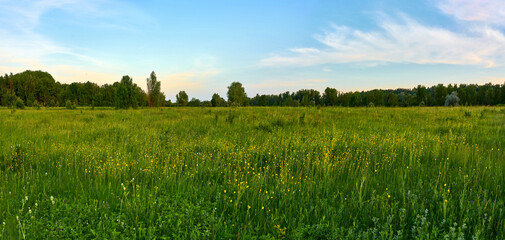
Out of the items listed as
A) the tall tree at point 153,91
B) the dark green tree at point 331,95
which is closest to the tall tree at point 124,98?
the tall tree at point 153,91

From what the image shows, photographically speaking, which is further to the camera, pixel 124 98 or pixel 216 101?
pixel 216 101

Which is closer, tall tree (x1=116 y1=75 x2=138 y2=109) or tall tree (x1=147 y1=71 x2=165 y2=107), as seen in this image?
tall tree (x1=116 y1=75 x2=138 y2=109)

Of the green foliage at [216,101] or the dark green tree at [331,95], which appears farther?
the dark green tree at [331,95]

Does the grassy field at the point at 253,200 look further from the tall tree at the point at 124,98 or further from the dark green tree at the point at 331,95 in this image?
the dark green tree at the point at 331,95

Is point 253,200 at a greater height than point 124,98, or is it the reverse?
point 124,98

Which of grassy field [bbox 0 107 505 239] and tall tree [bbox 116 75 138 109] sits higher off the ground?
tall tree [bbox 116 75 138 109]

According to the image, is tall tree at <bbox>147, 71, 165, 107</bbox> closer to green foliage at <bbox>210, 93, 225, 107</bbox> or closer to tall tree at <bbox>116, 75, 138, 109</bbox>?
green foliage at <bbox>210, 93, 225, 107</bbox>

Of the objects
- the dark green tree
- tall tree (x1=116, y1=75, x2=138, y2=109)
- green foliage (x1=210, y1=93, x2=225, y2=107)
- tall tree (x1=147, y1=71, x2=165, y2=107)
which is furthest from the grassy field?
the dark green tree

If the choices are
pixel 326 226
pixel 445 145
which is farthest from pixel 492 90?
pixel 326 226

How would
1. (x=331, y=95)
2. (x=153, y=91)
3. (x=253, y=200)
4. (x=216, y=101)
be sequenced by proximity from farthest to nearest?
1. (x=331, y=95)
2. (x=216, y=101)
3. (x=153, y=91)
4. (x=253, y=200)

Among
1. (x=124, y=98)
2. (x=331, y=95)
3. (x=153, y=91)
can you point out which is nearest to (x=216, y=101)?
(x=153, y=91)

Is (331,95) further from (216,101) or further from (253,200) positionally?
(253,200)

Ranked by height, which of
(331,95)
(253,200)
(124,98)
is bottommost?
(253,200)

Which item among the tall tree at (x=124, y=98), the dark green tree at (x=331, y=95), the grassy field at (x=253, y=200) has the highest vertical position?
the dark green tree at (x=331, y=95)
